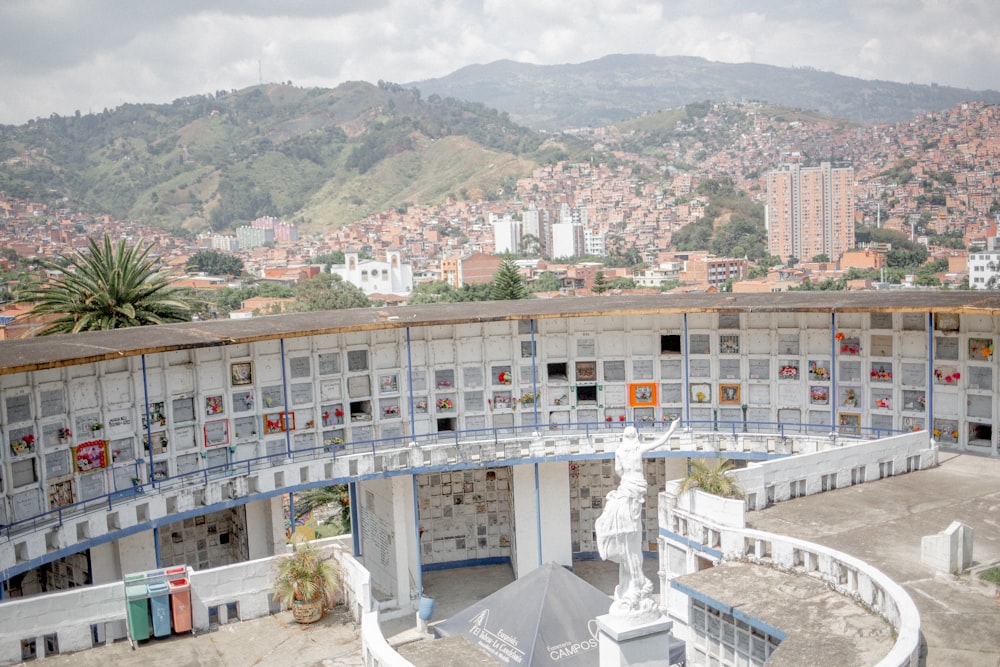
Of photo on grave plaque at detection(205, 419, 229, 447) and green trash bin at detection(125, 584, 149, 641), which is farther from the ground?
photo on grave plaque at detection(205, 419, 229, 447)

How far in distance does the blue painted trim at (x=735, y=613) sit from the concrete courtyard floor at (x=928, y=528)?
2179mm

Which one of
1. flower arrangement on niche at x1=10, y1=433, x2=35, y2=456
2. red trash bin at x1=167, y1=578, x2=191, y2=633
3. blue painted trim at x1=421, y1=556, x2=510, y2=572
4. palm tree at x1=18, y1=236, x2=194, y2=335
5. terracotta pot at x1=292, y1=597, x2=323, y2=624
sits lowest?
blue painted trim at x1=421, y1=556, x2=510, y2=572

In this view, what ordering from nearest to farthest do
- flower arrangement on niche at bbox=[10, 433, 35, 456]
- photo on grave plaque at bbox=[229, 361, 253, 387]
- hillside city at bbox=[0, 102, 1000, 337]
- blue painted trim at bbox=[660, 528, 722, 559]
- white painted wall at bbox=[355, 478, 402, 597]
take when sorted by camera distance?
blue painted trim at bbox=[660, 528, 722, 559] < flower arrangement on niche at bbox=[10, 433, 35, 456] < photo on grave plaque at bbox=[229, 361, 253, 387] < white painted wall at bbox=[355, 478, 402, 597] < hillside city at bbox=[0, 102, 1000, 337]

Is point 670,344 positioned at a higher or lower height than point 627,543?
higher

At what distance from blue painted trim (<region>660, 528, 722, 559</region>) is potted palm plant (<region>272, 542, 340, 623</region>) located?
796cm

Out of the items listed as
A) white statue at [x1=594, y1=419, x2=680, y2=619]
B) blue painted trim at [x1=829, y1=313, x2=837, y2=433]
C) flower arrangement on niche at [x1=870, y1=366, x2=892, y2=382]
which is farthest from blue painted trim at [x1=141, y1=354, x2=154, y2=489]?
flower arrangement on niche at [x1=870, y1=366, x2=892, y2=382]

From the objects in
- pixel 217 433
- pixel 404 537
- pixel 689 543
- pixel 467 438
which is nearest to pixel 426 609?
pixel 404 537

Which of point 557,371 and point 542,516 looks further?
point 557,371

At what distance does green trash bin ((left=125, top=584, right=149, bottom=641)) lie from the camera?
1529 centimetres

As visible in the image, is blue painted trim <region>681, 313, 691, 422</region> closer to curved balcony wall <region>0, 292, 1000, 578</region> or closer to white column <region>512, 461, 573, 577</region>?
curved balcony wall <region>0, 292, 1000, 578</region>

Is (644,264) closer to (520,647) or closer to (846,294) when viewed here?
(846,294)

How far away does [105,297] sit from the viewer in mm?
36906

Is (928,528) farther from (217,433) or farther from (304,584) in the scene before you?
(217,433)

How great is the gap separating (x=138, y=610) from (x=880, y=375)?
71.7 ft
